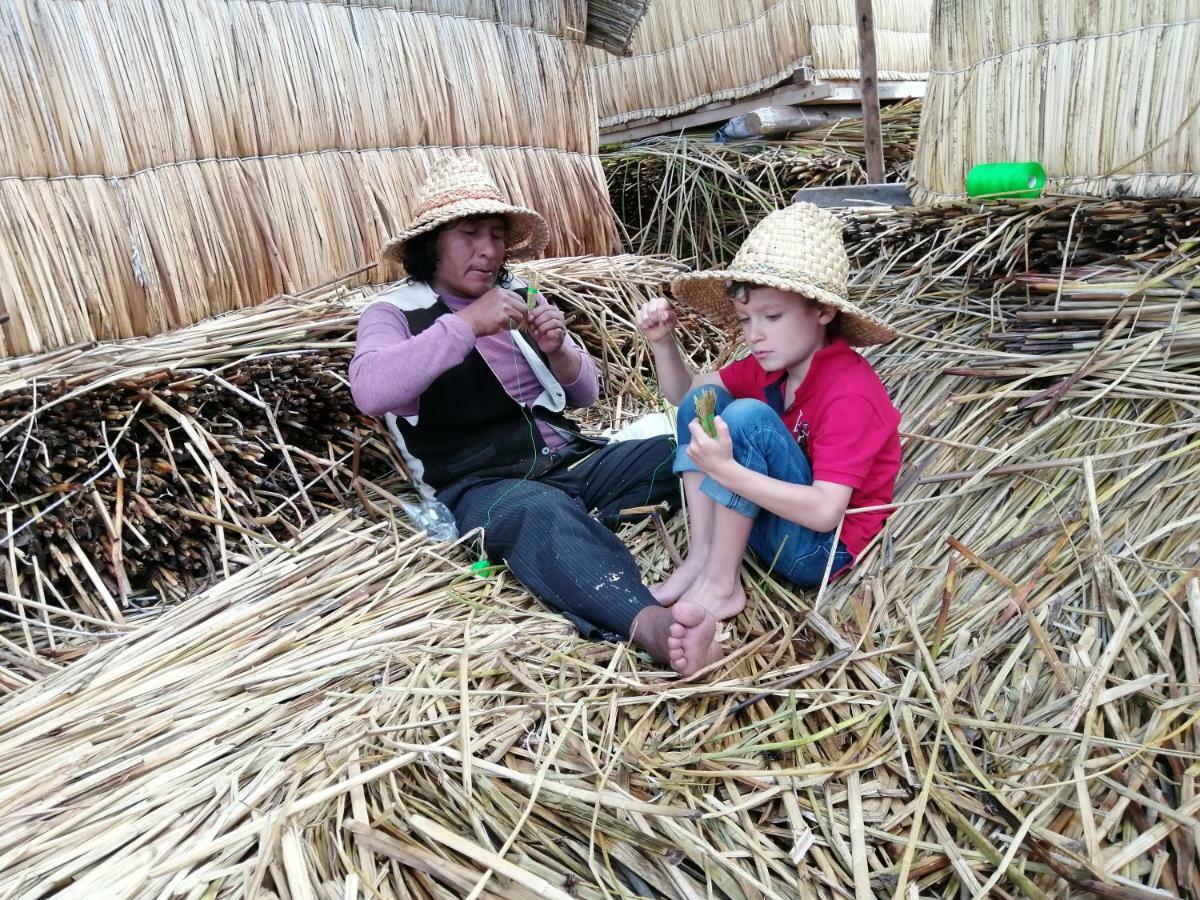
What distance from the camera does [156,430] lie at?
243 centimetres

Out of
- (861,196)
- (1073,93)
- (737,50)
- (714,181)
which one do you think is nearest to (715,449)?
(1073,93)

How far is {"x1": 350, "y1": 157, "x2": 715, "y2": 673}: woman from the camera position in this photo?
→ 2262 mm

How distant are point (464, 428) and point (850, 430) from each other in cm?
105

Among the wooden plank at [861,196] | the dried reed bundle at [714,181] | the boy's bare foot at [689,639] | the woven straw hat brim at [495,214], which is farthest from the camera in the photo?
the dried reed bundle at [714,181]

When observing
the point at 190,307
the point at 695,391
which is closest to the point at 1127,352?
the point at 695,391

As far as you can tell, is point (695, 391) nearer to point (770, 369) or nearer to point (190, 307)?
point (770, 369)

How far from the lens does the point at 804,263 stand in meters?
2.02

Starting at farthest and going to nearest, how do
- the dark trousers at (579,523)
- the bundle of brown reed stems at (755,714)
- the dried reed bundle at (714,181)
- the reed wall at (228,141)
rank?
1. the dried reed bundle at (714,181)
2. the reed wall at (228,141)
3. the dark trousers at (579,523)
4. the bundle of brown reed stems at (755,714)

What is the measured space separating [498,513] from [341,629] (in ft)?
1.52

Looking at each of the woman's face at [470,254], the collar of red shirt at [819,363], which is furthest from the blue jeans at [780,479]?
the woman's face at [470,254]

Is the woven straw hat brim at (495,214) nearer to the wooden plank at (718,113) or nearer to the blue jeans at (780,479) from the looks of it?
the blue jeans at (780,479)

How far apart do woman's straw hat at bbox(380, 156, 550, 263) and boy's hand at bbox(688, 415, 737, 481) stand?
904 millimetres

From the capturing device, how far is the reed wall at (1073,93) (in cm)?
256

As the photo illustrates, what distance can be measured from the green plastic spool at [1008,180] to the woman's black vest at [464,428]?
1.56m
